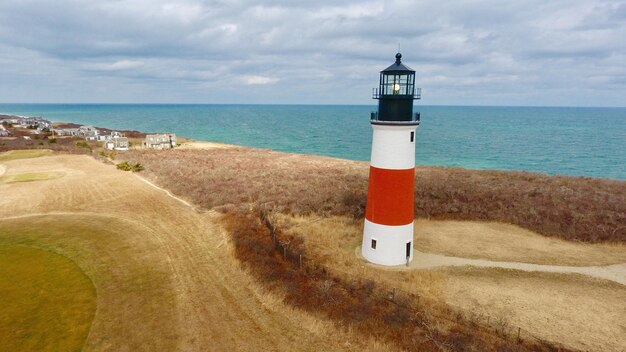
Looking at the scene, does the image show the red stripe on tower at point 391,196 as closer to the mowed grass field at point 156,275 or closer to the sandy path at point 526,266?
the sandy path at point 526,266

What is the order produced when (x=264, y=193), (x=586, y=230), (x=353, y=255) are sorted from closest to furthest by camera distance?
(x=353, y=255)
(x=586, y=230)
(x=264, y=193)

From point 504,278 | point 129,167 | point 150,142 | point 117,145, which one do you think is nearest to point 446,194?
point 504,278

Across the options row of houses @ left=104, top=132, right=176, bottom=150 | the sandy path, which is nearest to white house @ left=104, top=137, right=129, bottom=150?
row of houses @ left=104, top=132, right=176, bottom=150

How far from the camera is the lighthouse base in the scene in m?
18.2

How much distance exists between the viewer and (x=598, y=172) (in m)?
65.6

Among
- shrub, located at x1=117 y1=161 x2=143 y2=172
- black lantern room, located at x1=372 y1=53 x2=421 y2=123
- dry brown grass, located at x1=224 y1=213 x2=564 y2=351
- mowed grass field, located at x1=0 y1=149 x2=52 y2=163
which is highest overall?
black lantern room, located at x1=372 y1=53 x2=421 y2=123

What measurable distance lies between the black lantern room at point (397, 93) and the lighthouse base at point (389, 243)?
5658 millimetres

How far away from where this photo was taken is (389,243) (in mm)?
18312

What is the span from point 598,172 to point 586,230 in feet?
182

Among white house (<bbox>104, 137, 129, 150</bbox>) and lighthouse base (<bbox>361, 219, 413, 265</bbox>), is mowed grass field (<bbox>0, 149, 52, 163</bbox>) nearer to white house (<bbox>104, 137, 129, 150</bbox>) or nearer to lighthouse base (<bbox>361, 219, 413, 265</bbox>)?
white house (<bbox>104, 137, 129, 150</bbox>)

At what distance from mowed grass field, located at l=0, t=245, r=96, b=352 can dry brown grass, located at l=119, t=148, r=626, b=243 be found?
11.5m

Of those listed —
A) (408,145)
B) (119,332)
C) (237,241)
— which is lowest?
(119,332)

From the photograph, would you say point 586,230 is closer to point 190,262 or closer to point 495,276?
point 495,276

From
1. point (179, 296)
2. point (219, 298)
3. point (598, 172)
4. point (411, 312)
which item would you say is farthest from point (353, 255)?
point (598, 172)
